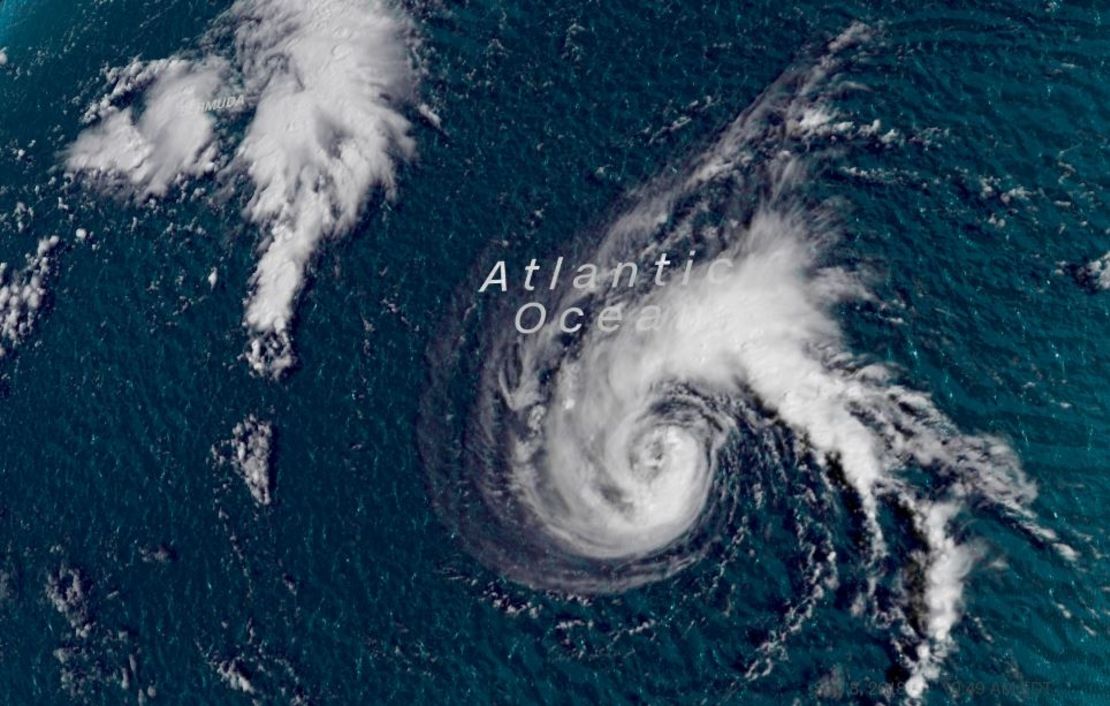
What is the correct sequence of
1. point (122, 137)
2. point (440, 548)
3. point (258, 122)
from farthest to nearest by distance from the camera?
point (122, 137) < point (258, 122) < point (440, 548)

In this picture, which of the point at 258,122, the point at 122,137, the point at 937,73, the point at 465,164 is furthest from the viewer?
the point at 122,137

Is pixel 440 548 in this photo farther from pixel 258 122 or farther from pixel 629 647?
pixel 258 122

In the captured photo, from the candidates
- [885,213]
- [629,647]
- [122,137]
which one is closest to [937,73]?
[885,213]

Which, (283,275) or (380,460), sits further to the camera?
(283,275)

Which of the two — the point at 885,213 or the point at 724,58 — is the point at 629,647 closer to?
the point at 885,213

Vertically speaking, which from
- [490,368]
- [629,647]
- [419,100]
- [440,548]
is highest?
[419,100]

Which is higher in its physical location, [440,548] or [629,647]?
[440,548]

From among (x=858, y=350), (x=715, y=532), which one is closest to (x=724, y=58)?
(x=858, y=350)
